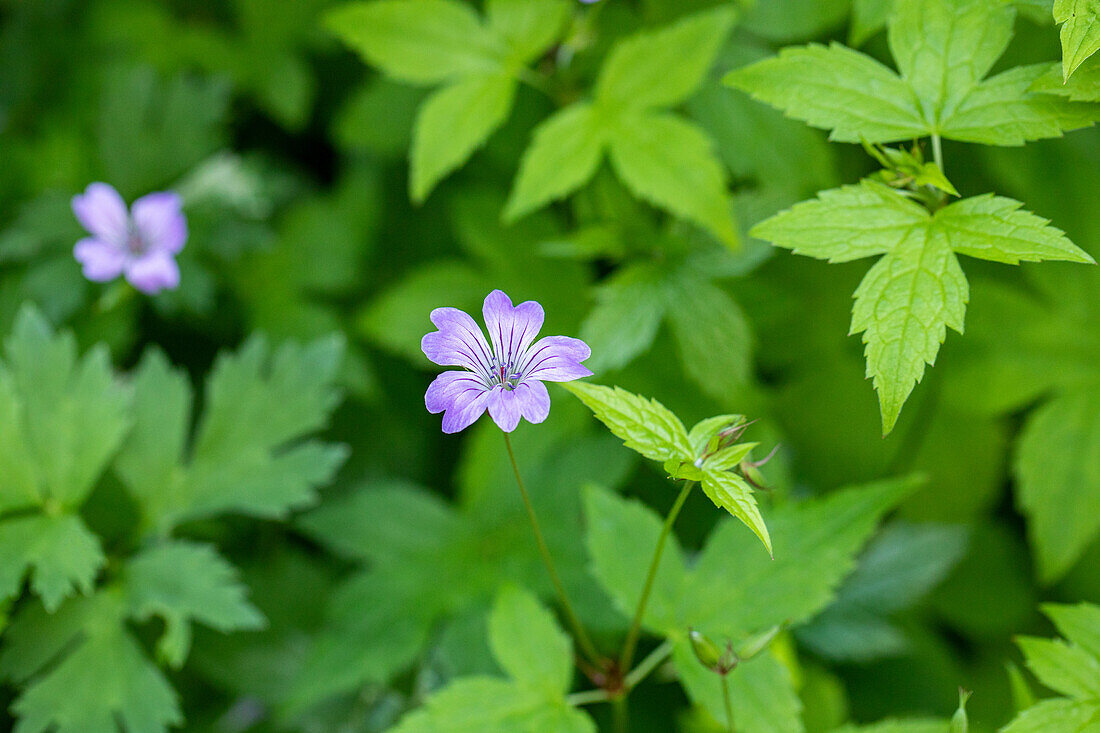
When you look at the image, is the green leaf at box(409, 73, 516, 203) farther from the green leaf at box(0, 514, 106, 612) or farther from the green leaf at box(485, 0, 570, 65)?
the green leaf at box(0, 514, 106, 612)

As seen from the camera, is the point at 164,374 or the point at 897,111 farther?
the point at 164,374

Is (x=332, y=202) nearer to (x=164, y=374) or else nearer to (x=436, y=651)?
(x=164, y=374)

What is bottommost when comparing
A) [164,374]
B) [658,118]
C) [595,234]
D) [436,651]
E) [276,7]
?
[436,651]

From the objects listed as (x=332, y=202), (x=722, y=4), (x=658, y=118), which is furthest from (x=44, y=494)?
(x=722, y=4)

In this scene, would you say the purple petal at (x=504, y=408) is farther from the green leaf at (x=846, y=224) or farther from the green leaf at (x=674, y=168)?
the green leaf at (x=674, y=168)

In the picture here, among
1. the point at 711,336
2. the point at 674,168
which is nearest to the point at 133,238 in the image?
the point at 674,168

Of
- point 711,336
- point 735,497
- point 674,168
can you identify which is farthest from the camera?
point 711,336

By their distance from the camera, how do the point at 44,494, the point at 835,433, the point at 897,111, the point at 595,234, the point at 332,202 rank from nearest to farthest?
the point at 897,111
the point at 44,494
the point at 595,234
the point at 835,433
the point at 332,202

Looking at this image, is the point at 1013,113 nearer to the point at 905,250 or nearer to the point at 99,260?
the point at 905,250
